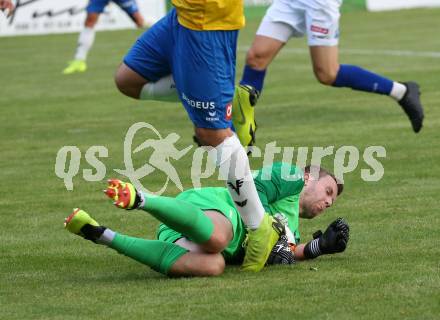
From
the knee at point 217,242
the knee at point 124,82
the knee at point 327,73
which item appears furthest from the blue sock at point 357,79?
the knee at point 217,242

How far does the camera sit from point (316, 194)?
6.11 metres

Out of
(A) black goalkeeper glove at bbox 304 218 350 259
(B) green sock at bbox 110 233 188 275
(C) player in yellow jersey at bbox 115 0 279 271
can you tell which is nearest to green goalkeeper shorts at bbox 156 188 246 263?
(C) player in yellow jersey at bbox 115 0 279 271

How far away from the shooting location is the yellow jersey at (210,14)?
570cm

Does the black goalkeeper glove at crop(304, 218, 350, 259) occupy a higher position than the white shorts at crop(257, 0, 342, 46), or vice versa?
the black goalkeeper glove at crop(304, 218, 350, 259)

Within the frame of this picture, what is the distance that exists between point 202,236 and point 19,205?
8.66 ft

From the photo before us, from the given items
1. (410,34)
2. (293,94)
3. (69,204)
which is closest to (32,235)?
(69,204)

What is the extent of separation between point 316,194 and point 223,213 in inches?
23.0

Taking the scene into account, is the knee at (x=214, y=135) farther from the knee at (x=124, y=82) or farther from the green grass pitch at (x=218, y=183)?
the knee at (x=124, y=82)

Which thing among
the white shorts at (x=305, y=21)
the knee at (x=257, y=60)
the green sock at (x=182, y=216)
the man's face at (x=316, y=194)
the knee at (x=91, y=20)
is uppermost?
the green sock at (x=182, y=216)

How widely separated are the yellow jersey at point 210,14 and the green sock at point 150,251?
108 centimetres

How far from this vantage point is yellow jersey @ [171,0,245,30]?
5695 millimetres

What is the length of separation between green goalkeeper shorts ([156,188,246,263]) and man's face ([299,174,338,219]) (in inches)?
16.7

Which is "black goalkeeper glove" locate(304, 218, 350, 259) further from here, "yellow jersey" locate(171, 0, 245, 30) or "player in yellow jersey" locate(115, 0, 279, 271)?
"yellow jersey" locate(171, 0, 245, 30)

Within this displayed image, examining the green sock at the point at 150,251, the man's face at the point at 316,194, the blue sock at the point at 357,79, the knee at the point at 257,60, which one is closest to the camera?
the green sock at the point at 150,251
